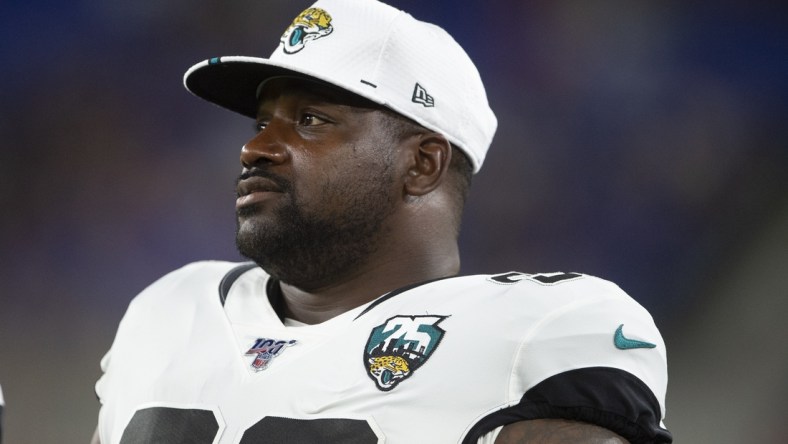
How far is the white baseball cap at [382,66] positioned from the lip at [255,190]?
183mm

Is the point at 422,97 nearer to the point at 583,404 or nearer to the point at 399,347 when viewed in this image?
the point at 399,347

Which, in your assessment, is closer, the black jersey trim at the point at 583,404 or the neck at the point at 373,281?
the black jersey trim at the point at 583,404

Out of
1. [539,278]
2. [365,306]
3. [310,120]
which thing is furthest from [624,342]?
[310,120]

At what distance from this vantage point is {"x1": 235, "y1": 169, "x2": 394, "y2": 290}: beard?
Result: 1486 mm

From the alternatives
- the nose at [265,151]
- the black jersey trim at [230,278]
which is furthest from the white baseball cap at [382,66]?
the black jersey trim at [230,278]

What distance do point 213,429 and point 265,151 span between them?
456 millimetres

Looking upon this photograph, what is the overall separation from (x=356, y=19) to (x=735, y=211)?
153cm

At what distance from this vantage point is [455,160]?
63.7 inches

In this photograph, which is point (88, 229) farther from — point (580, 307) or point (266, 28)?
point (580, 307)

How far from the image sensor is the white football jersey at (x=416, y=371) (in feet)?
3.81

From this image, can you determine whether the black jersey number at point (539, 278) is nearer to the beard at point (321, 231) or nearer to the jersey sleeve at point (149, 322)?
the beard at point (321, 231)

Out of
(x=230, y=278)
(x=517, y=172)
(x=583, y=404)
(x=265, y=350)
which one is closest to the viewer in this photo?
(x=583, y=404)

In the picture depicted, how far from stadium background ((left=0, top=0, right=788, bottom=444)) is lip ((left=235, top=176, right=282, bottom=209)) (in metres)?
1.42

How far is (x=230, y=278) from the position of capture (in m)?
1.62
